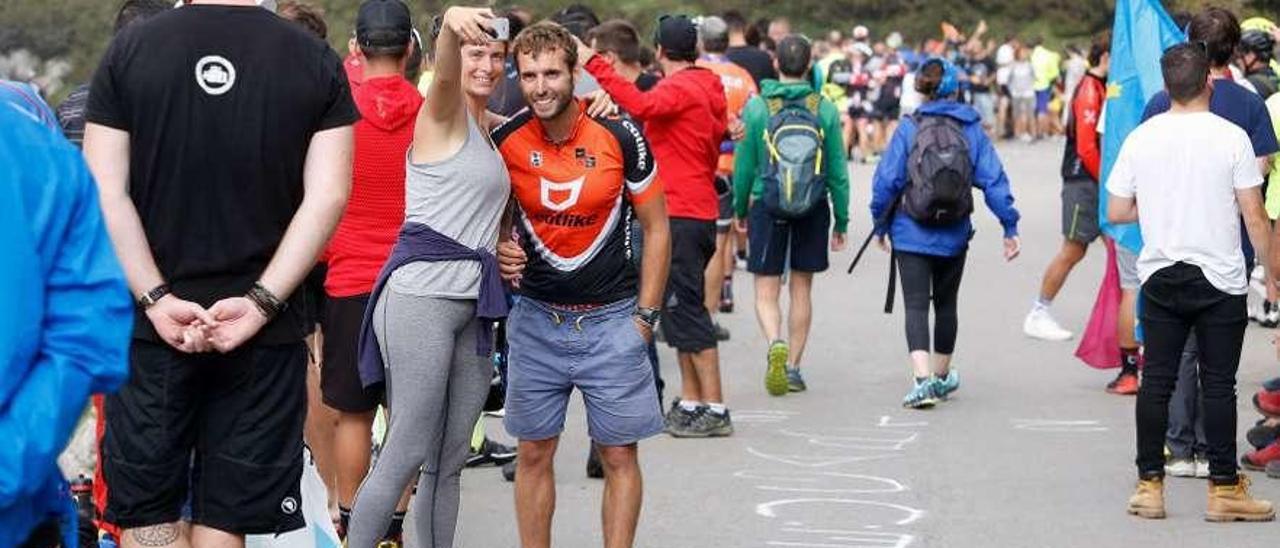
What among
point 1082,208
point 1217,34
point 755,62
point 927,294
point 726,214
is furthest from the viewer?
point 755,62

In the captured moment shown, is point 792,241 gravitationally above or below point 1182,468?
above

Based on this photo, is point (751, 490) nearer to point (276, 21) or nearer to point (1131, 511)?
point (1131, 511)

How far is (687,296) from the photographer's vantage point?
35.7 ft

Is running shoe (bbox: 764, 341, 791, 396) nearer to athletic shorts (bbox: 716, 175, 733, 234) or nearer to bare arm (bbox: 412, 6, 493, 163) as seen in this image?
athletic shorts (bbox: 716, 175, 733, 234)

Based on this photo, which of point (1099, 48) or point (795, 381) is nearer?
point (795, 381)

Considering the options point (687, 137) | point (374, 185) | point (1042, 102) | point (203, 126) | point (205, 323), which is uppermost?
point (203, 126)

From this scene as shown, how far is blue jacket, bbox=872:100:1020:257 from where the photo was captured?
461 inches

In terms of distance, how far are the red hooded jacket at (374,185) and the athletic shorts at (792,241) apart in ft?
15.7

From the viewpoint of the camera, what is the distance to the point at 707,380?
10.9 metres

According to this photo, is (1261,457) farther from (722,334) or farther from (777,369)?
(722,334)

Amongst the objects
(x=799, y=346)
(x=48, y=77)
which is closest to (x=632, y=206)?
(x=799, y=346)

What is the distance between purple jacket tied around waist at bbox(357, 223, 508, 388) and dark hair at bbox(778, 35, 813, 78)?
533cm

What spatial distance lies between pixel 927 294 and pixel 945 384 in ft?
1.80

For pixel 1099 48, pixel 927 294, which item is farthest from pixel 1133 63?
pixel 1099 48
